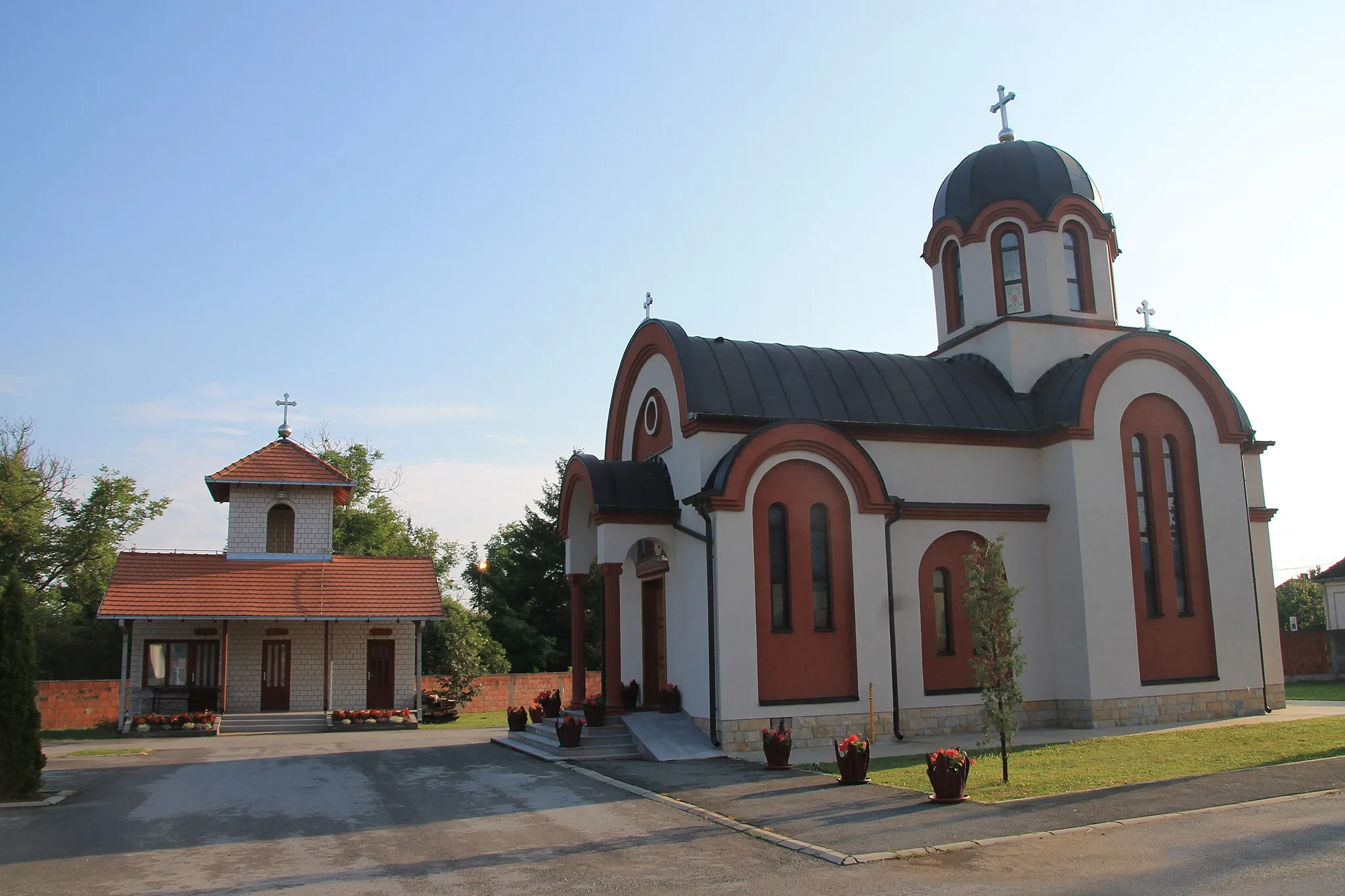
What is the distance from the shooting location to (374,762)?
57.1ft

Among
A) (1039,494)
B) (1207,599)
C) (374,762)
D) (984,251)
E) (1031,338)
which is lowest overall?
(374,762)

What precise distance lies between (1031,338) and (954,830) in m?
13.8

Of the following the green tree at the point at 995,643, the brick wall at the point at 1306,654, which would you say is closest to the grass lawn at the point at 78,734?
the green tree at the point at 995,643

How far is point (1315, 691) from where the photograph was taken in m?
26.1

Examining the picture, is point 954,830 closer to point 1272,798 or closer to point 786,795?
point 786,795

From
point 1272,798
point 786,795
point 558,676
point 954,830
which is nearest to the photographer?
point 954,830

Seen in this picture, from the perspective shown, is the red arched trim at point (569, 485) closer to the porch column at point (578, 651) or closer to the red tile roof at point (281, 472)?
the porch column at point (578, 651)


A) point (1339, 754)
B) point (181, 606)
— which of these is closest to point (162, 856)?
point (1339, 754)

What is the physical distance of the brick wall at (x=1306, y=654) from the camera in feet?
99.0

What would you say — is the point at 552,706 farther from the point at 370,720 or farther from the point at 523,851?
the point at 523,851

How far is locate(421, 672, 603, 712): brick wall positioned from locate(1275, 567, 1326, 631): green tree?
46.5 metres

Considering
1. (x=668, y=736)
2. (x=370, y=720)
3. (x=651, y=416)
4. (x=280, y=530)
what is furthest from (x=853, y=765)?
(x=280, y=530)

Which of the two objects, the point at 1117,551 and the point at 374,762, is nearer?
the point at 374,762

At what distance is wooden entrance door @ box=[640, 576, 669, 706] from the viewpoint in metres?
20.1
